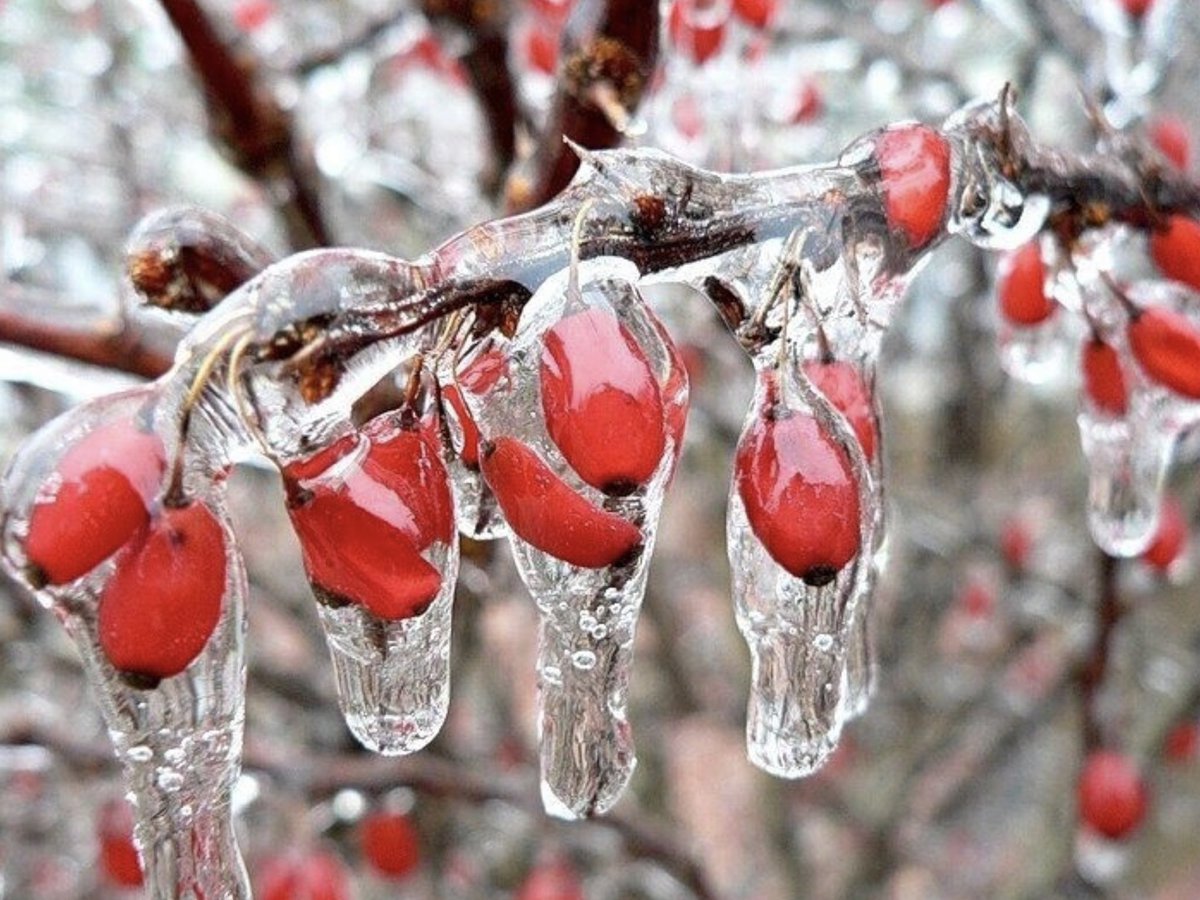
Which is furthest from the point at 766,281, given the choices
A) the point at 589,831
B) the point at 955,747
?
the point at 955,747

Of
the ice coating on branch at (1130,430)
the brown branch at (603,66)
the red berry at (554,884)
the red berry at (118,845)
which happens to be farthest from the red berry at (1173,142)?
the red berry at (118,845)

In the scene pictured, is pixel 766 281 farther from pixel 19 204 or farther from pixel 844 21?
pixel 19 204

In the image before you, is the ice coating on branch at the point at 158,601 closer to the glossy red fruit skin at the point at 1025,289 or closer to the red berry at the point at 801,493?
the red berry at the point at 801,493

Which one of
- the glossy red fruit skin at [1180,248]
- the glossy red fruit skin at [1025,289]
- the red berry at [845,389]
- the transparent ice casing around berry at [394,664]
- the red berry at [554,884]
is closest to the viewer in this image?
the transparent ice casing around berry at [394,664]

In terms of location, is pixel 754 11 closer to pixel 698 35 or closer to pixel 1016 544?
pixel 698 35

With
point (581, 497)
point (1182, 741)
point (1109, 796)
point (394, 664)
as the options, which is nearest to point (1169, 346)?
point (581, 497)

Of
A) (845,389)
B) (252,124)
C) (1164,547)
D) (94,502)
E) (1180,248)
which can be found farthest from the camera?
(1164,547)
